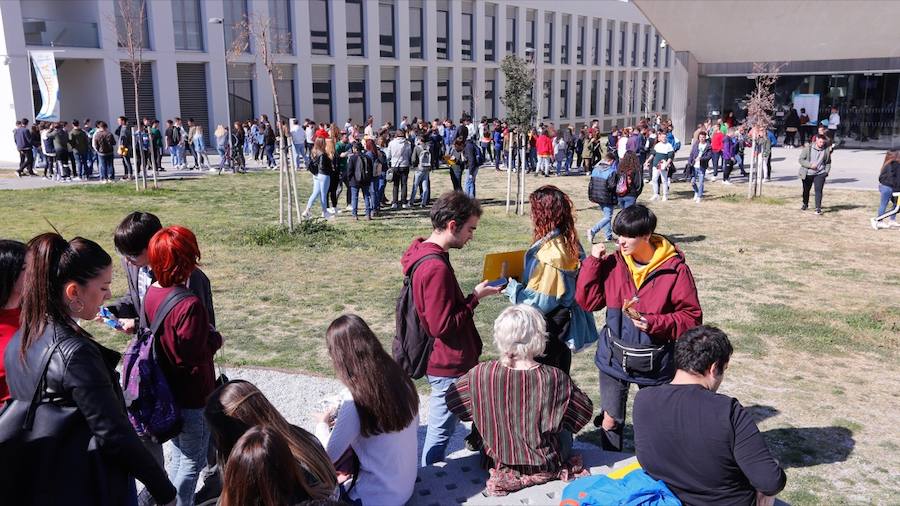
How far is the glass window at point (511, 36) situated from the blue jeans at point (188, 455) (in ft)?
142

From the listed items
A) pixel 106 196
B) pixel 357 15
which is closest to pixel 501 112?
pixel 357 15

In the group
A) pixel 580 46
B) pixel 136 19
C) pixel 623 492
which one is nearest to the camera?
pixel 623 492

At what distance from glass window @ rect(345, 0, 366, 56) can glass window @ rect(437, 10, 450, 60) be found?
17.9 ft

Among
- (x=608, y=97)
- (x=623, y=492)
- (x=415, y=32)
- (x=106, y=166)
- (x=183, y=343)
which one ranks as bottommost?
(x=623, y=492)

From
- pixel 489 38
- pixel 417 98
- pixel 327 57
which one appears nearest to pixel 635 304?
pixel 327 57

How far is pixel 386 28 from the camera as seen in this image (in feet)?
125

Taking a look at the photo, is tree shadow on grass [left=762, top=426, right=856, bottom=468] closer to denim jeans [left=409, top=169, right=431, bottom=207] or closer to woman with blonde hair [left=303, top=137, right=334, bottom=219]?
woman with blonde hair [left=303, top=137, right=334, bottom=219]

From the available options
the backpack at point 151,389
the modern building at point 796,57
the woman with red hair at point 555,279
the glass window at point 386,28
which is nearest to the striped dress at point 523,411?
the woman with red hair at point 555,279

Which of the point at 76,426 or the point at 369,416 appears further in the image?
the point at 369,416

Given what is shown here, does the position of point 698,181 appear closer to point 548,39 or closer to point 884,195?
point 884,195

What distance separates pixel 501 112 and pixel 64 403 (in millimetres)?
44308

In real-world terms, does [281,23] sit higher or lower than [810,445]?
higher

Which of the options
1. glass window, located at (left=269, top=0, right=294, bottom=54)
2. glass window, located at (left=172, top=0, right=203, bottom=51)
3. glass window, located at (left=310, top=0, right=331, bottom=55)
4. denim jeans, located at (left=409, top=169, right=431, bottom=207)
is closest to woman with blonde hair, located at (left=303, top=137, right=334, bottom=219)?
denim jeans, located at (left=409, top=169, right=431, bottom=207)

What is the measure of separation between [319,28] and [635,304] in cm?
3378
